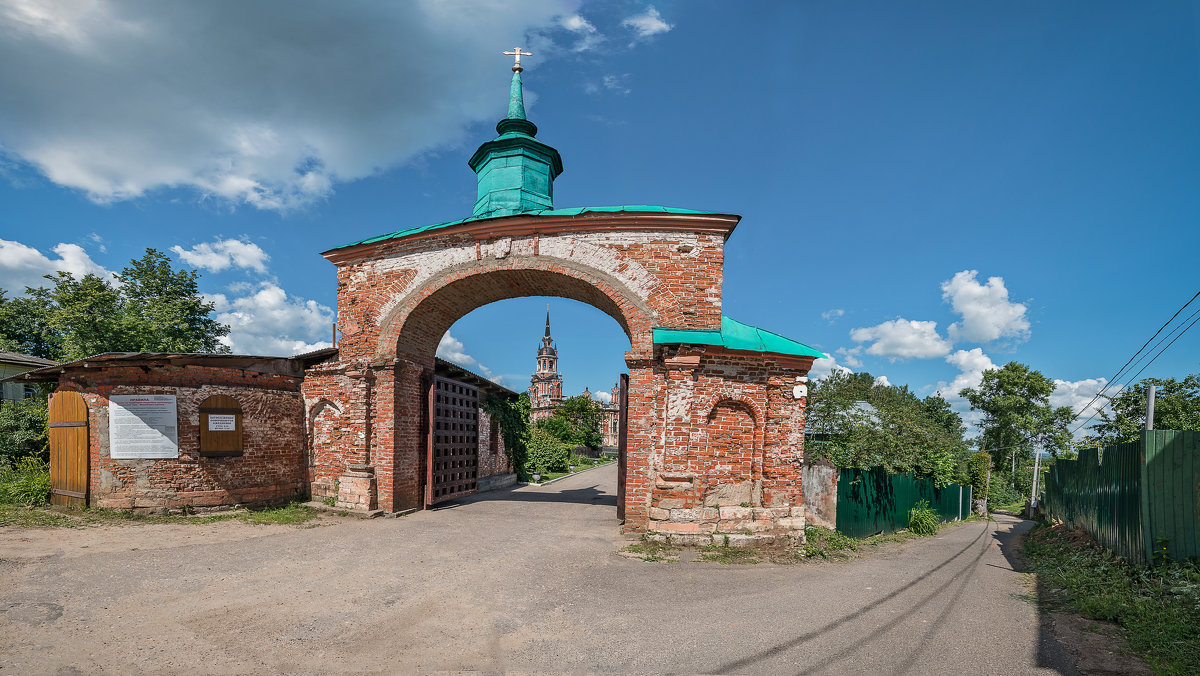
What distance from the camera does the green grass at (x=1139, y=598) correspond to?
4285mm

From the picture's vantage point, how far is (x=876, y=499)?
10859 millimetres

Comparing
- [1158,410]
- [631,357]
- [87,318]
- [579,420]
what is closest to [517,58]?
[631,357]

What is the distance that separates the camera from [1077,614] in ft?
18.0

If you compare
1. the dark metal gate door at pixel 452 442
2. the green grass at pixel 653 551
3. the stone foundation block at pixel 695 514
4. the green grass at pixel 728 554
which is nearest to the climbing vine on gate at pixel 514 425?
the dark metal gate door at pixel 452 442

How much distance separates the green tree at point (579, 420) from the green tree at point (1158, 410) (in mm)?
28155

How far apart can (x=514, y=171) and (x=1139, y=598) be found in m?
12.4

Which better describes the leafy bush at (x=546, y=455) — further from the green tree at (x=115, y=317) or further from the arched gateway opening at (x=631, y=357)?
the green tree at (x=115, y=317)

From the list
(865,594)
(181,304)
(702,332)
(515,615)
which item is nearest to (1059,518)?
(865,594)

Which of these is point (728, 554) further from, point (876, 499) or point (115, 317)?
point (115, 317)

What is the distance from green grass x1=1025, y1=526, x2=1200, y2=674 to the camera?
429cm

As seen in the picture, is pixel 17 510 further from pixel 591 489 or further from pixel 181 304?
pixel 181 304

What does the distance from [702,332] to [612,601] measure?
437cm

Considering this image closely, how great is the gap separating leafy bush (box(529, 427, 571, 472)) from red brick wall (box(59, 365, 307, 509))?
11166 mm

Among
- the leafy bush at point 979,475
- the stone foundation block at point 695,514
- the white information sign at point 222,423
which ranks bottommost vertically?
the leafy bush at point 979,475
